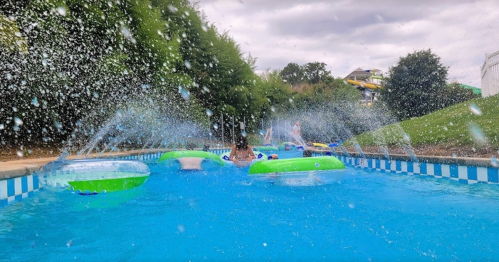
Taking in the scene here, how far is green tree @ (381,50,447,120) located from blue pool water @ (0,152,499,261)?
21.6 m

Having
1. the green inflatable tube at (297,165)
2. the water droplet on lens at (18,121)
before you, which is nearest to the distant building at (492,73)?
the green inflatable tube at (297,165)

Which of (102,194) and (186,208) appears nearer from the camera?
(186,208)

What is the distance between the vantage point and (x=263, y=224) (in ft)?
11.6

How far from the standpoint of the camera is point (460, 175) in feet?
17.1

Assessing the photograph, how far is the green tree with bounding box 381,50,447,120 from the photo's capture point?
25469 mm

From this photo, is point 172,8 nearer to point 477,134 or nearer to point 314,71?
point 477,134

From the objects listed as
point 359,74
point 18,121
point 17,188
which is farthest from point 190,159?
point 359,74

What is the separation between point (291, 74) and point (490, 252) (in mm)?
60628

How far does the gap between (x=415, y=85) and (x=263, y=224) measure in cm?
2576

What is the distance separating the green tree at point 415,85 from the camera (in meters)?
25.5

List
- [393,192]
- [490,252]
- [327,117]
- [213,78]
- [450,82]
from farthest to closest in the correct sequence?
1. [327,117]
2. [450,82]
3. [213,78]
4. [393,192]
5. [490,252]

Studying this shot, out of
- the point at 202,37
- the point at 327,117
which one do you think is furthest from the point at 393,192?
the point at 327,117

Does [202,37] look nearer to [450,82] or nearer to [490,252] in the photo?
[450,82]

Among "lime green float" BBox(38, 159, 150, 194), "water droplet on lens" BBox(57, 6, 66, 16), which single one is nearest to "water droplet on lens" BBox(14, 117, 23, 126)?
"water droplet on lens" BBox(57, 6, 66, 16)
